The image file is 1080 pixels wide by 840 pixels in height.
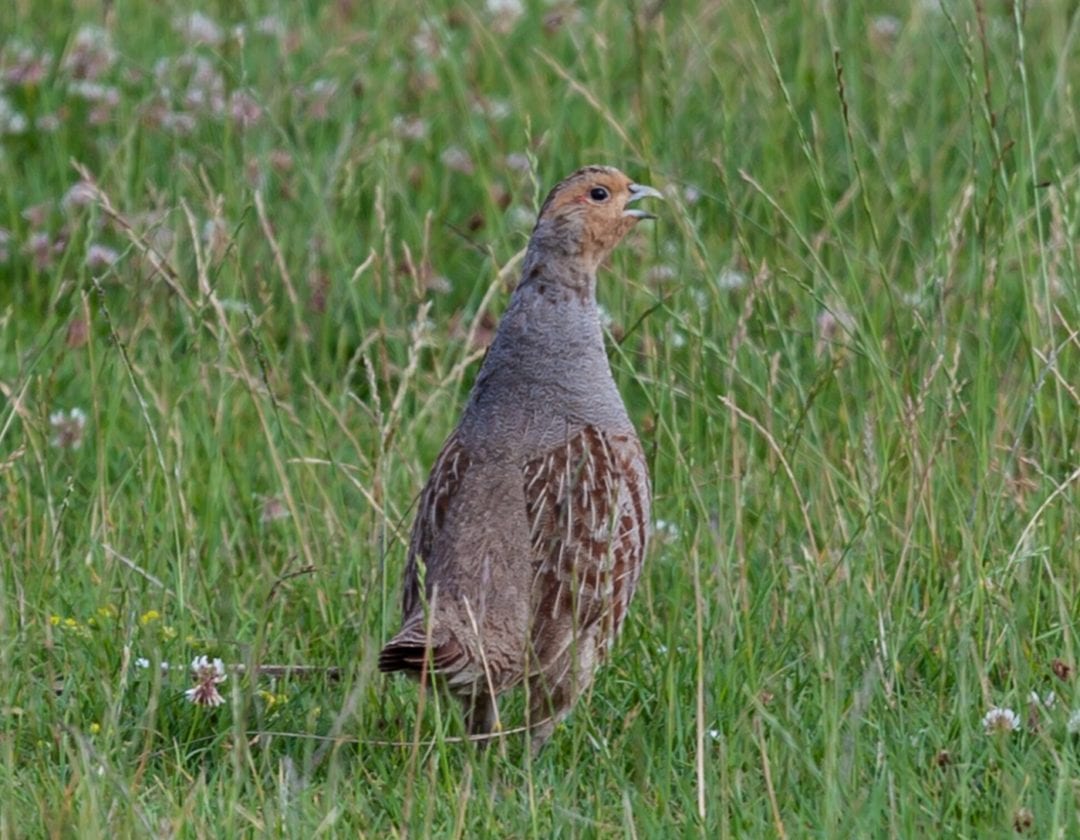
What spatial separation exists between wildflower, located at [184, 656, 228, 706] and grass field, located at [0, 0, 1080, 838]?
0.04m

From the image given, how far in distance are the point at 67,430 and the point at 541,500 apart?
1812 mm

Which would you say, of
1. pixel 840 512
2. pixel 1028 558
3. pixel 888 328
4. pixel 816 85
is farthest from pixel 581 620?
pixel 816 85

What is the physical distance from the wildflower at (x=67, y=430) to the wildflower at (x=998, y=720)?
2.72 m

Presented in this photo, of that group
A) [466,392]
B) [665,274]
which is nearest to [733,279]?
[665,274]

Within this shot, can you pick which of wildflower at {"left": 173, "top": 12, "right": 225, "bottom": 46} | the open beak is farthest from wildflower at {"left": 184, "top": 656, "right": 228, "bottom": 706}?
wildflower at {"left": 173, "top": 12, "right": 225, "bottom": 46}

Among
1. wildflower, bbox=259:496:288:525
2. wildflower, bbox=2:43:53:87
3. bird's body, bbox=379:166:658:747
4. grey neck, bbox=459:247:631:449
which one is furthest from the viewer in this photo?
wildflower, bbox=2:43:53:87

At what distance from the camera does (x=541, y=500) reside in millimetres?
4246

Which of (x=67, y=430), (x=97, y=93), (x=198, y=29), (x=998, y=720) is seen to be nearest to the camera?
(x=998, y=720)

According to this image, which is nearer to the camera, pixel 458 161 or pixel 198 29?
pixel 458 161

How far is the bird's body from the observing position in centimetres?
404

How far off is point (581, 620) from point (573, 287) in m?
0.78

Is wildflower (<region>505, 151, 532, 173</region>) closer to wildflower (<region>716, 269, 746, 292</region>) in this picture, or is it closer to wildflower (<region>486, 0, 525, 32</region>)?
wildflower (<region>716, 269, 746, 292</region>)

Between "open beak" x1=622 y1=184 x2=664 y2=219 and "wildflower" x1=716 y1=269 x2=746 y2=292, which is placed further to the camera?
"wildflower" x1=716 y1=269 x2=746 y2=292

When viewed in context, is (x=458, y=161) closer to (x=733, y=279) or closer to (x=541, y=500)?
(x=733, y=279)
